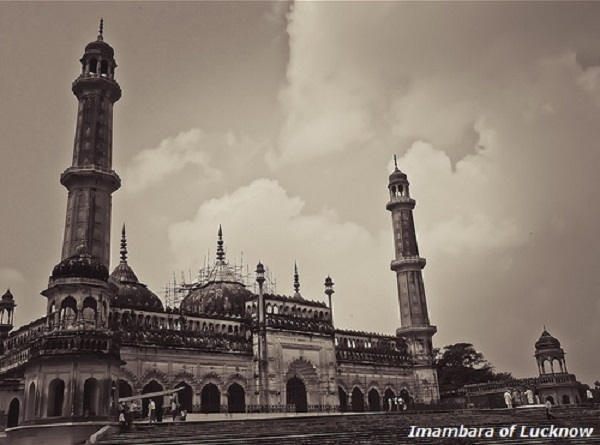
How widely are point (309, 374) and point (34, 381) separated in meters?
18.2

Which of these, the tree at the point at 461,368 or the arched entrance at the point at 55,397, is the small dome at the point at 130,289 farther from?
the tree at the point at 461,368

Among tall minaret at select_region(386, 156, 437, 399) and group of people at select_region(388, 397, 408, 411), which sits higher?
tall minaret at select_region(386, 156, 437, 399)

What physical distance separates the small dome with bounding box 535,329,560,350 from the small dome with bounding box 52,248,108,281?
31.5 metres

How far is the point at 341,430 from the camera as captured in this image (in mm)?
17891

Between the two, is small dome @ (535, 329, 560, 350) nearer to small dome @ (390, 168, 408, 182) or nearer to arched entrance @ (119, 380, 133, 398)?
small dome @ (390, 168, 408, 182)

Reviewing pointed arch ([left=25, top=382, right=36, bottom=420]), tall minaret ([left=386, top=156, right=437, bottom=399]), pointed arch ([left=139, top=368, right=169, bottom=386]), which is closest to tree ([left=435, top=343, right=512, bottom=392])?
tall minaret ([left=386, top=156, right=437, bottom=399])

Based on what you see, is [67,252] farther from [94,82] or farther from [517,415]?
[517,415]

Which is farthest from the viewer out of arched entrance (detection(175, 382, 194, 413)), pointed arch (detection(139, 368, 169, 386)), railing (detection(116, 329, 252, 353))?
arched entrance (detection(175, 382, 194, 413))

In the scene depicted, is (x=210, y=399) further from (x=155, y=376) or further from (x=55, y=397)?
(x=55, y=397)

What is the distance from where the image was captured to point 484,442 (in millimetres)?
14336

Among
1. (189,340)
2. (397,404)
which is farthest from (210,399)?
(397,404)

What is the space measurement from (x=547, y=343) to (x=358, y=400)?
14064 millimetres

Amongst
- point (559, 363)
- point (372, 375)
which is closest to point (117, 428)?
point (372, 375)

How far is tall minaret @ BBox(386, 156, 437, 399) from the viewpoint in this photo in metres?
42.1
